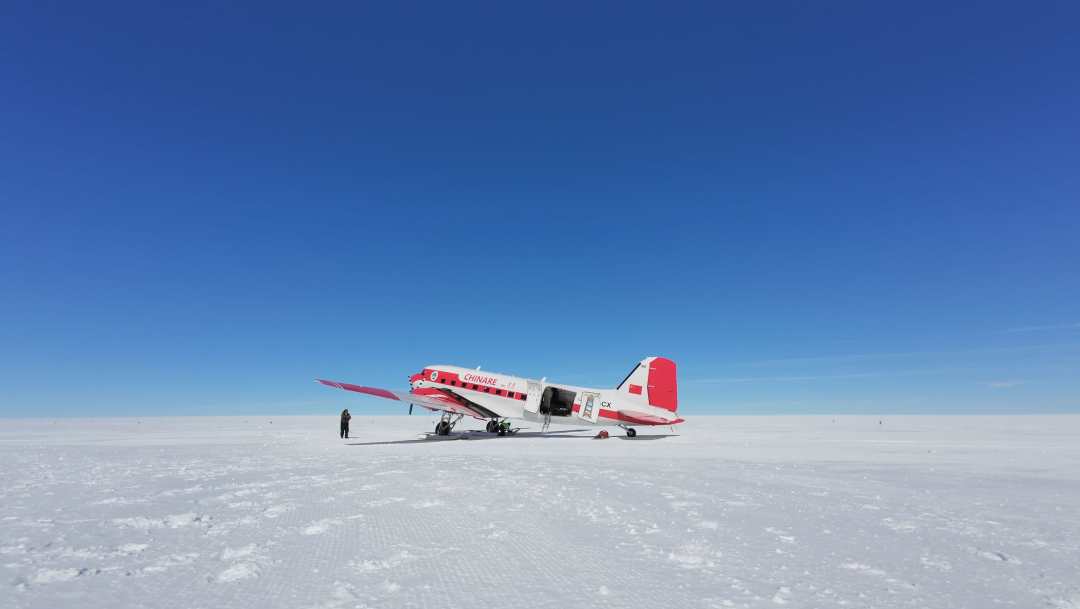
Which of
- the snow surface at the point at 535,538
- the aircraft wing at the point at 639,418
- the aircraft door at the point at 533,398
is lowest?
the snow surface at the point at 535,538

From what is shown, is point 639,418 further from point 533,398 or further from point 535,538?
point 535,538

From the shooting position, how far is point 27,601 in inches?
205

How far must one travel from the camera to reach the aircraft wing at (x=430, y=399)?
28.0 meters

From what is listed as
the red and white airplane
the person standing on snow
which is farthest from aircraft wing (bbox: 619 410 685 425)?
the person standing on snow

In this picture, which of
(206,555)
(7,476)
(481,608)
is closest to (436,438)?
(7,476)

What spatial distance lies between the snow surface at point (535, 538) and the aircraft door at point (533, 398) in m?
18.5

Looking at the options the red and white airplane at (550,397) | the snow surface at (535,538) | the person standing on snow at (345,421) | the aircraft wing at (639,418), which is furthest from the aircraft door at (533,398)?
the snow surface at (535,538)

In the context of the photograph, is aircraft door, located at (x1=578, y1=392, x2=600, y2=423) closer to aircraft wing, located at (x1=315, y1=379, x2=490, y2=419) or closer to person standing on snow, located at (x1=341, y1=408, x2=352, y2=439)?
aircraft wing, located at (x1=315, y1=379, x2=490, y2=419)

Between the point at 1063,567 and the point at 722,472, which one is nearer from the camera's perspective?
the point at 1063,567

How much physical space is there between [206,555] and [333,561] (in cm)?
184

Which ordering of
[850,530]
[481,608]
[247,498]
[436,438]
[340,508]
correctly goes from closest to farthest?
[481,608]
[850,530]
[340,508]
[247,498]
[436,438]

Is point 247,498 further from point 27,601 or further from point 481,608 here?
point 481,608

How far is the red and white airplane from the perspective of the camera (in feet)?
106

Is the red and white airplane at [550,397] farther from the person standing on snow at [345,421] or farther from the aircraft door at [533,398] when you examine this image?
the person standing on snow at [345,421]
